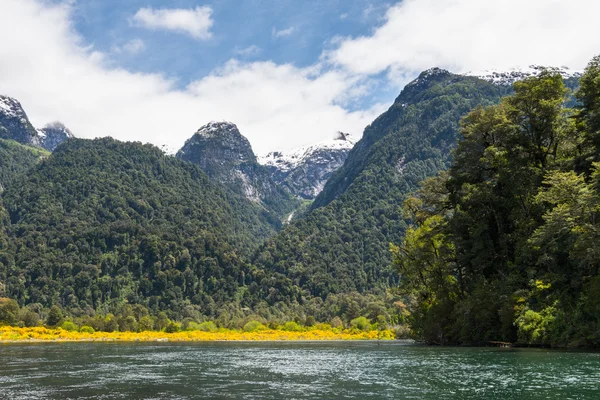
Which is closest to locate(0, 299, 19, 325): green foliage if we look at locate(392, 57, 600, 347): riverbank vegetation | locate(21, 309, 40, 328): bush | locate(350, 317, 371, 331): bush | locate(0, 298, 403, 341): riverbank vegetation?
locate(0, 298, 403, 341): riverbank vegetation

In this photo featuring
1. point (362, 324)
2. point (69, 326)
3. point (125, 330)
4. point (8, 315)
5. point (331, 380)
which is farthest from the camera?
point (362, 324)

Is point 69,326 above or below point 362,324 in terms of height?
below

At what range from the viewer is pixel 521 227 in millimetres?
68000

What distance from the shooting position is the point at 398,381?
34875 millimetres

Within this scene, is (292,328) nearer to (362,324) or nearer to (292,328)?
(292,328)

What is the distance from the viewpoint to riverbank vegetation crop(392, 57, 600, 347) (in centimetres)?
5509

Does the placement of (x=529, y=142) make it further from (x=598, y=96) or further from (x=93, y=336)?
(x=93, y=336)

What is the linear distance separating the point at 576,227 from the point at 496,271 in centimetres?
2075

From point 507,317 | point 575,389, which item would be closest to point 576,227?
point 507,317

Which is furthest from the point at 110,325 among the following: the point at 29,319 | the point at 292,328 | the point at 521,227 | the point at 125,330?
the point at 521,227

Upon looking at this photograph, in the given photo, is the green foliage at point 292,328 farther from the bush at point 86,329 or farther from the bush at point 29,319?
the bush at point 29,319

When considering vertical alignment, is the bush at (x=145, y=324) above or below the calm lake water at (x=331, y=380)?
below

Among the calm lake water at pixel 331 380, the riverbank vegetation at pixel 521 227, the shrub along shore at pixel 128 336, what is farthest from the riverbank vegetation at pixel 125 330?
the calm lake water at pixel 331 380

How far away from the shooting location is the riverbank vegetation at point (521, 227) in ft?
181
